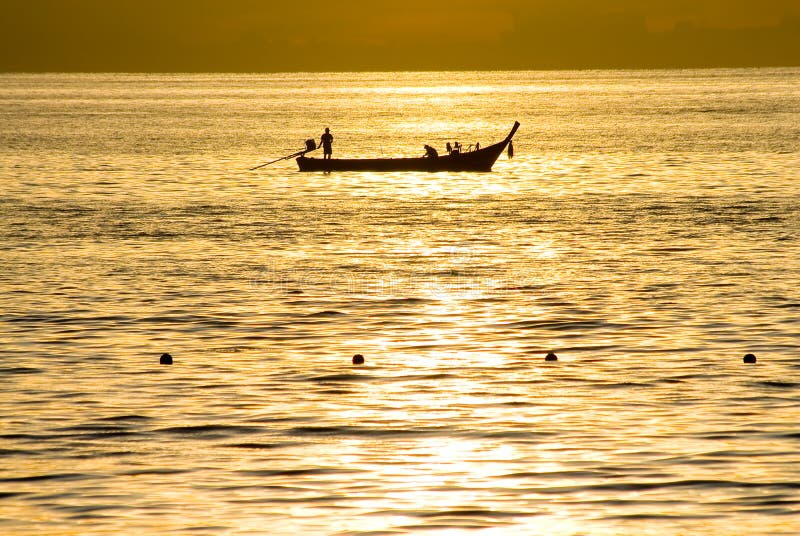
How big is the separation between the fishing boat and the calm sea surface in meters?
14.3

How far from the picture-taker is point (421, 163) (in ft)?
233

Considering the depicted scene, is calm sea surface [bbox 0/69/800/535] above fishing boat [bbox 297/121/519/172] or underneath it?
underneath

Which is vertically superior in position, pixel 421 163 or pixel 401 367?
pixel 421 163

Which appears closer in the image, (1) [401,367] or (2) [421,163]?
(1) [401,367]

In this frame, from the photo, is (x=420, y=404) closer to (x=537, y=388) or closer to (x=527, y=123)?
(x=537, y=388)

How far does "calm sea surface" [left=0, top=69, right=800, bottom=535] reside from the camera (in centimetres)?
1500

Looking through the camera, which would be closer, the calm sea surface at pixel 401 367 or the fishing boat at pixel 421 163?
the calm sea surface at pixel 401 367

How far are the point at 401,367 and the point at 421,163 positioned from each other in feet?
161

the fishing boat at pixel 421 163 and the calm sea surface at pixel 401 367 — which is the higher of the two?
the fishing boat at pixel 421 163

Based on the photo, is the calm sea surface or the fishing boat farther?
the fishing boat

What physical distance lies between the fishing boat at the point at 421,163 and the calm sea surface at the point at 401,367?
47.0 feet

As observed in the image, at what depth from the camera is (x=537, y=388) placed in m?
20.7

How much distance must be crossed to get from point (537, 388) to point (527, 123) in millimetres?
138294

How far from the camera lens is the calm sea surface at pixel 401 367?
15.0 m
